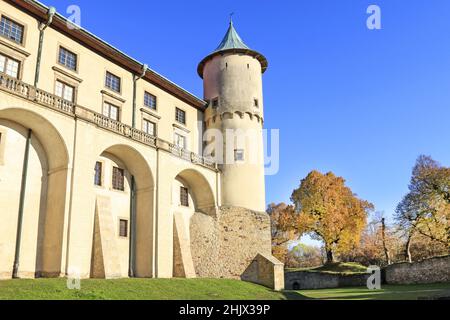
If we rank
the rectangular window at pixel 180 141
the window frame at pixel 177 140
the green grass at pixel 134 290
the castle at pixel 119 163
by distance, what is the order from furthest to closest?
the rectangular window at pixel 180 141, the window frame at pixel 177 140, the castle at pixel 119 163, the green grass at pixel 134 290

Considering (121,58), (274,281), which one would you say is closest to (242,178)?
(274,281)

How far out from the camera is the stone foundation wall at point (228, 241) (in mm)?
29891

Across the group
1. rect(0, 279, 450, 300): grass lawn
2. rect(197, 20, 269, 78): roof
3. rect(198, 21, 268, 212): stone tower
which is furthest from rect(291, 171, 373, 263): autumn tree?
rect(0, 279, 450, 300): grass lawn

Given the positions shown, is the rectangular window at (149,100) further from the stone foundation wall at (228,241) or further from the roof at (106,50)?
the stone foundation wall at (228,241)

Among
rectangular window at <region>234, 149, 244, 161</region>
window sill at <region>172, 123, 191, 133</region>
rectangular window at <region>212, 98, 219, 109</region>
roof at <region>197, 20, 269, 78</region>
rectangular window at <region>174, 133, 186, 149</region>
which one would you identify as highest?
roof at <region>197, 20, 269, 78</region>

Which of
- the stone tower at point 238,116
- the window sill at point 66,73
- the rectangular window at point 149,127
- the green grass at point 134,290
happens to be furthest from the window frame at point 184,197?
the window sill at point 66,73

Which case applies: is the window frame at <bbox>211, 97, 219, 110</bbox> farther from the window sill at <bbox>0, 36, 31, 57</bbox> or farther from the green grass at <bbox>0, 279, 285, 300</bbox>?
the window sill at <bbox>0, 36, 31, 57</bbox>

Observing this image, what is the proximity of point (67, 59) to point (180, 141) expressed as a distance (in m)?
10.9

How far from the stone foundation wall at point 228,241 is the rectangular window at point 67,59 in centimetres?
1385

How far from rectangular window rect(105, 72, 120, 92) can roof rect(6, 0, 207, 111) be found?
1.14m

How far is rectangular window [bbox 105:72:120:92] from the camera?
2769 cm
